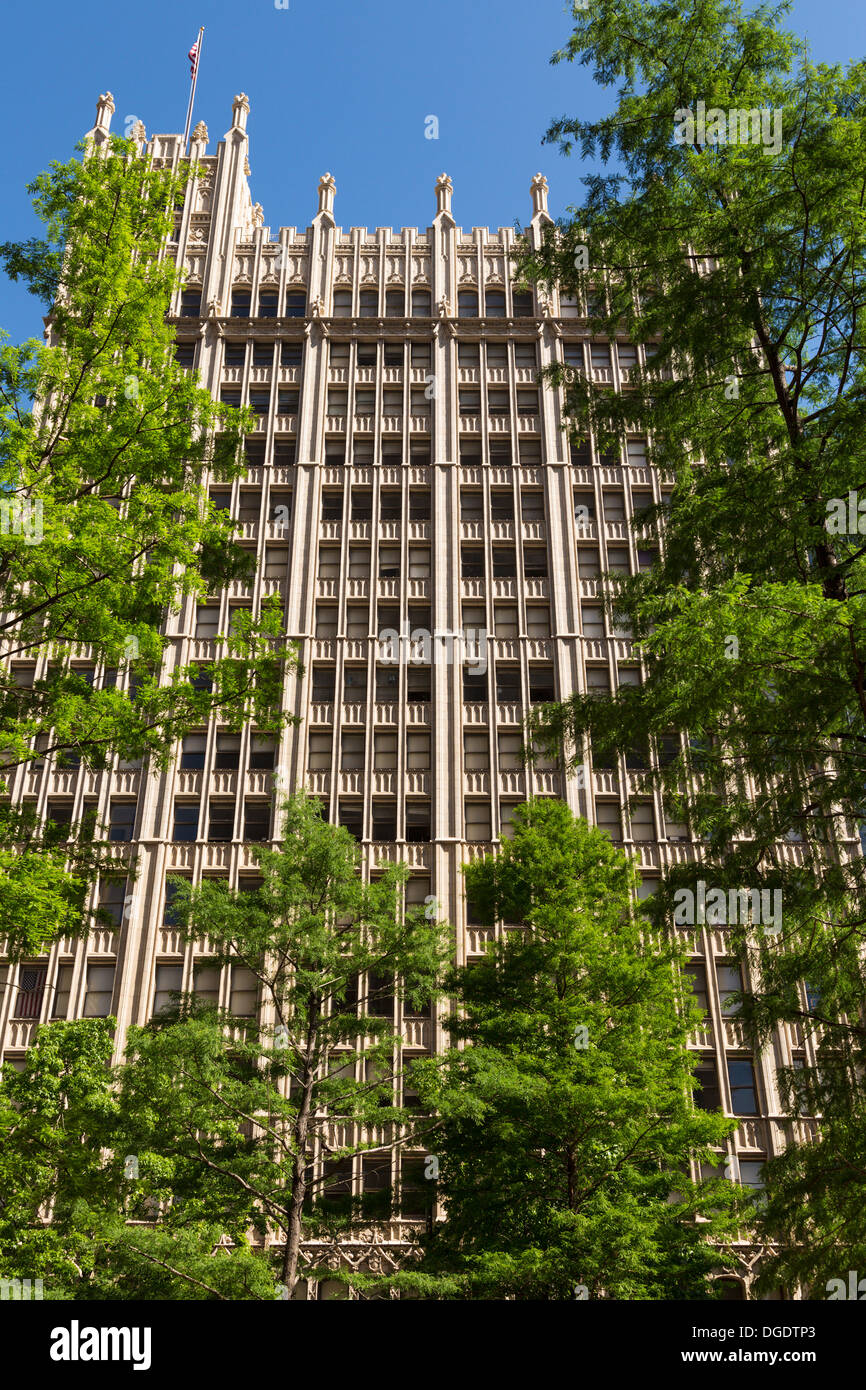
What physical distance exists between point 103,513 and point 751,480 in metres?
6.40

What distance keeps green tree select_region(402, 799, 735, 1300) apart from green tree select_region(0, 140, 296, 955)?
8.76 m

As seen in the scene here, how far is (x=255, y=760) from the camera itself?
39.9m

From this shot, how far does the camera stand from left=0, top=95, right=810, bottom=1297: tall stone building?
3628cm

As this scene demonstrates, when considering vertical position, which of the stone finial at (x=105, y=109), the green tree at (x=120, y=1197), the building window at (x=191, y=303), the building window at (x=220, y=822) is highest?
the stone finial at (x=105, y=109)

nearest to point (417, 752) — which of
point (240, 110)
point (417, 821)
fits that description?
point (417, 821)

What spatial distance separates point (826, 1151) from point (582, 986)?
402 inches

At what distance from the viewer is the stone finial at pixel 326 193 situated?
51719 millimetres

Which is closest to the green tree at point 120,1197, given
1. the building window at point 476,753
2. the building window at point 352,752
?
the building window at point 352,752

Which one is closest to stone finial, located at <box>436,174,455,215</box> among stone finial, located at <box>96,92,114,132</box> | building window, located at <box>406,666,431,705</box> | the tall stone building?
the tall stone building

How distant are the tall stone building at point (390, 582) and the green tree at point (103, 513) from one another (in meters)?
22.0

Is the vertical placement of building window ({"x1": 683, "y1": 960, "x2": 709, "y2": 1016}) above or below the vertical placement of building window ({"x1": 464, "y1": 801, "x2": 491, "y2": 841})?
below

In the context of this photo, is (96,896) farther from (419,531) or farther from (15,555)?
(15,555)

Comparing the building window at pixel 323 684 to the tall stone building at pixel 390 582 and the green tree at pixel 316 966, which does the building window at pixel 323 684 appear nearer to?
the tall stone building at pixel 390 582

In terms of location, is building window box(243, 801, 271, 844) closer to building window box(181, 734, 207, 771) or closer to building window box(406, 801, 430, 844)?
building window box(181, 734, 207, 771)
